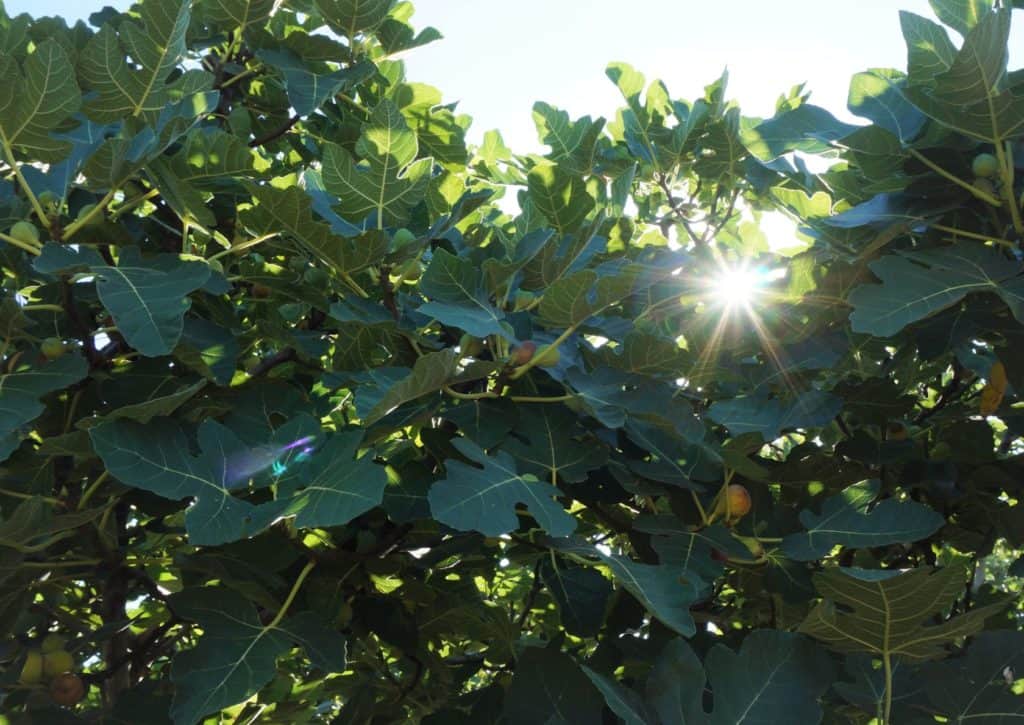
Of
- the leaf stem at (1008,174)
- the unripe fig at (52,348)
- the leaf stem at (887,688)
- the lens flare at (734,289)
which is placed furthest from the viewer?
the lens flare at (734,289)

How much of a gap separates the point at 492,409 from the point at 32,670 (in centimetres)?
110

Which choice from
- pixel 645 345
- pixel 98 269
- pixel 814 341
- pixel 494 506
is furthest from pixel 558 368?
pixel 98 269

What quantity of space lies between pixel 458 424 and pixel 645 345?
33 centimetres

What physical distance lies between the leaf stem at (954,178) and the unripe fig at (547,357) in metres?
0.67

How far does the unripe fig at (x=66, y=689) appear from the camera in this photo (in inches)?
77.9

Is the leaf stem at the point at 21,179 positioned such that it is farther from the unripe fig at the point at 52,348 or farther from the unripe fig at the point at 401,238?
the unripe fig at the point at 401,238

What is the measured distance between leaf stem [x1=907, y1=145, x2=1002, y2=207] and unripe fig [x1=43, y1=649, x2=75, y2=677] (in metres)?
1.81

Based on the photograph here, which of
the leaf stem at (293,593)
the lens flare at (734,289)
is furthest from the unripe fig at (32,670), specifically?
the lens flare at (734,289)

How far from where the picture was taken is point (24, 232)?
161 cm

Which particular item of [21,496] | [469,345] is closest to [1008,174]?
[469,345]

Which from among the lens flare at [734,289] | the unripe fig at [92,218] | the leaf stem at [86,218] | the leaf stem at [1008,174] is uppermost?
the unripe fig at [92,218]

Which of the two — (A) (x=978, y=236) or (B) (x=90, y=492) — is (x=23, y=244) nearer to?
(B) (x=90, y=492)

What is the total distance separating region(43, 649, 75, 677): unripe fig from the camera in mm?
2000

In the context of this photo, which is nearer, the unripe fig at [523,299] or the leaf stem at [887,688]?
the leaf stem at [887,688]
